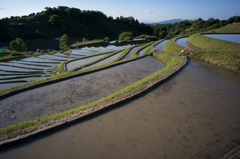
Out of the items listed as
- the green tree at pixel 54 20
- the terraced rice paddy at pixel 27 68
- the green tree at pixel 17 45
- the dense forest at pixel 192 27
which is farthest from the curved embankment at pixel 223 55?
the green tree at pixel 54 20

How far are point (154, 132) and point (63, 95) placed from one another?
6424 mm

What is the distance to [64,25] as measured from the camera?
64688 millimetres

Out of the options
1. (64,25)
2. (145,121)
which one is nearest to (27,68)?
(145,121)

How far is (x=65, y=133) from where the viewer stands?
4992 millimetres

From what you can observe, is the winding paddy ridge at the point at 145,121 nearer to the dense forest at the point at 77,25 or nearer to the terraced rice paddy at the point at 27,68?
the terraced rice paddy at the point at 27,68

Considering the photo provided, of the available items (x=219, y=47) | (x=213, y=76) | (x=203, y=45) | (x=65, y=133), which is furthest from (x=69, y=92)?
(x=203, y=45)

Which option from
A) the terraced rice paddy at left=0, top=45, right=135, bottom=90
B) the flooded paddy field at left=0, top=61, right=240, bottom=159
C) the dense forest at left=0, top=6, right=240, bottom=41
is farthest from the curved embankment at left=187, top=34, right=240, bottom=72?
the dense forest at left=0, top=6, right=240, bottom=41

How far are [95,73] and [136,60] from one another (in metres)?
6.28

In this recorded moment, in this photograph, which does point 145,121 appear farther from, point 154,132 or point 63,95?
point 63,95

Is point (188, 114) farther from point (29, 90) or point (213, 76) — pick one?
point (29, 90)

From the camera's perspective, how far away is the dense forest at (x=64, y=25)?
151 feet

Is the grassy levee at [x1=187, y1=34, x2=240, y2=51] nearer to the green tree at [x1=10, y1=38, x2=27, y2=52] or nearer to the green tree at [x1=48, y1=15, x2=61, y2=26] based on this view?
the green tree at [x1=10, y1=38, x2=27, y2=52]

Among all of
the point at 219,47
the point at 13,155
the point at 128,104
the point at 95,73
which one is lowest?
the point at 13,155

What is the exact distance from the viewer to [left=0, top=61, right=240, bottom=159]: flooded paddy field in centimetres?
421
